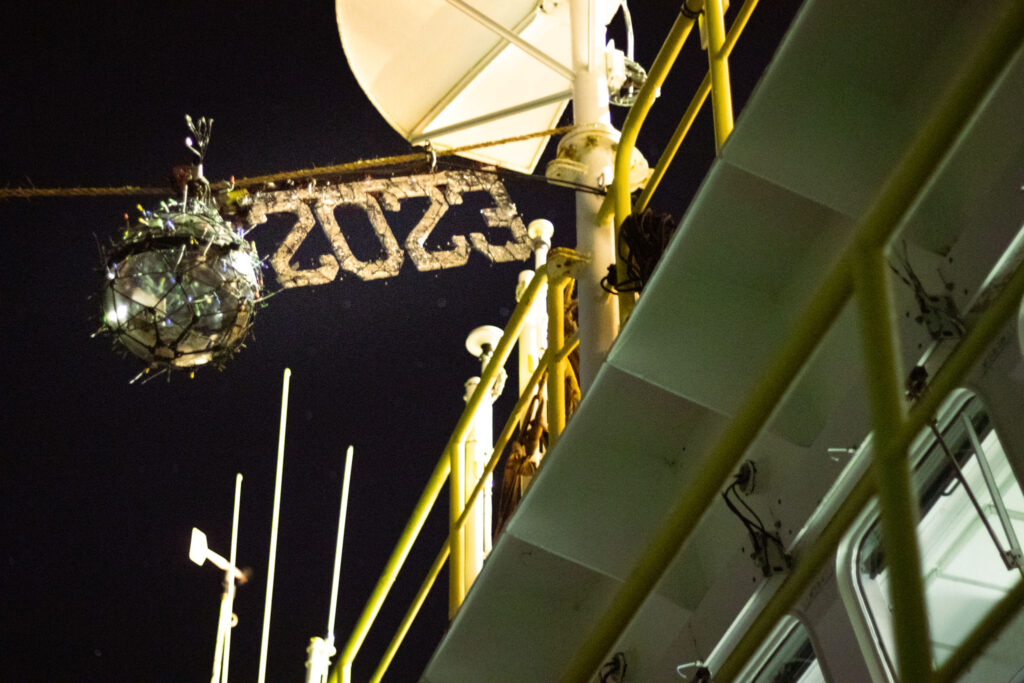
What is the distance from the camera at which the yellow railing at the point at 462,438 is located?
4984 millimetres

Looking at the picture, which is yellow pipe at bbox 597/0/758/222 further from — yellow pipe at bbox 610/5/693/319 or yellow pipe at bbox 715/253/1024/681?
yellow pipe at bbox 715/253/1024/681

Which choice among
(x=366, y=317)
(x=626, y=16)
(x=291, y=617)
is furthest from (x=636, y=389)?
(x=291, y=617)

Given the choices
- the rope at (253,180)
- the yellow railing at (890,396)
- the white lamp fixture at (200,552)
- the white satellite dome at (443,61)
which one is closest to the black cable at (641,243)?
the rope at (253,180)

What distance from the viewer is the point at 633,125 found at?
15.8 ft

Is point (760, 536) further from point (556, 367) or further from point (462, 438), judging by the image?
point (462, 438)

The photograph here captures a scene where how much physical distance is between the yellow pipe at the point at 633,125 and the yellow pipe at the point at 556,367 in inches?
11.4

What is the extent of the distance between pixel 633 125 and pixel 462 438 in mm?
1894

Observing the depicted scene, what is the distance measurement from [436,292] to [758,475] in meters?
17.6

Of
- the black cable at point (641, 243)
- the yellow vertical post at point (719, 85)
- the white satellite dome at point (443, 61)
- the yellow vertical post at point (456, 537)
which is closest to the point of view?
the yellow vertical post at point (719, 85)

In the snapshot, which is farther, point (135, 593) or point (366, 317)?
point (135, 593)

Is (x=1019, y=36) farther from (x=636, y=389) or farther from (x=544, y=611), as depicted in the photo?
(x=544, y=611)

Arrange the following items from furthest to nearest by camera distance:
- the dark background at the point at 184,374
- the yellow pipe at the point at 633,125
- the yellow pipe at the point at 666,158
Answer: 1. the dark background at the point at 184,374
2. the yellow pipe at the point at 633,125
3. the yellow pipe at the point at 666,158

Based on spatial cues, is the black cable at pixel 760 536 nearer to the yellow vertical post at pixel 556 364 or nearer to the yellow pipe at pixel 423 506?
the yellow vertical post at pixel 556 364

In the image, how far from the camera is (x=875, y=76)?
322cm
